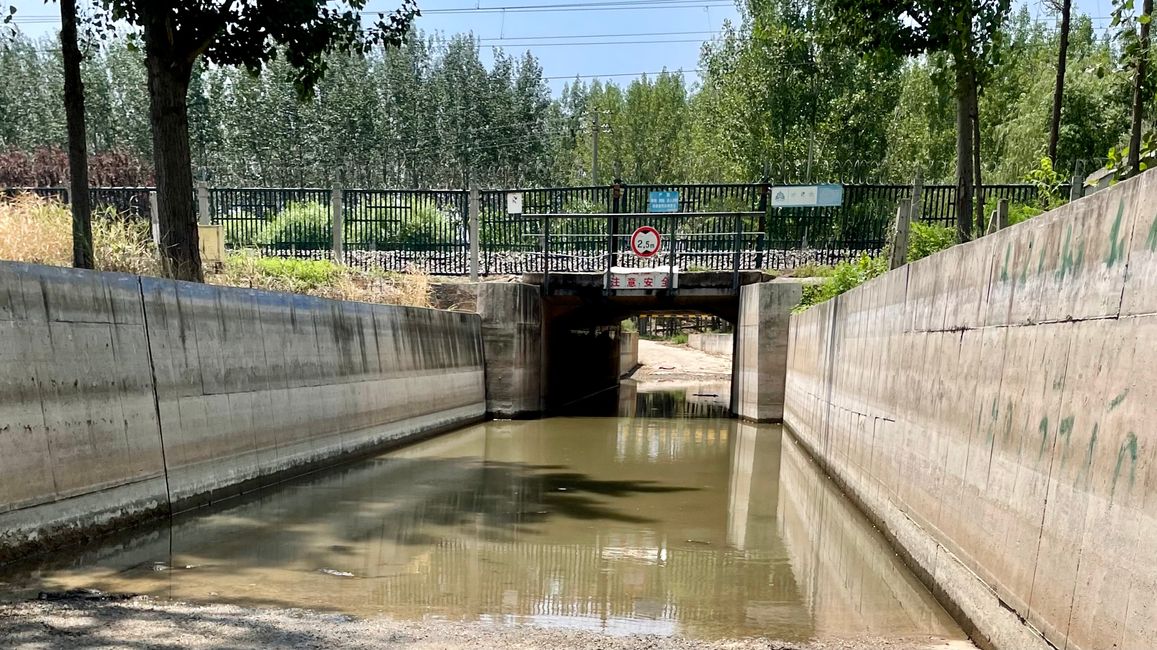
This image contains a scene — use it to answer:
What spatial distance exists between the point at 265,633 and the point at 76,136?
6083mm

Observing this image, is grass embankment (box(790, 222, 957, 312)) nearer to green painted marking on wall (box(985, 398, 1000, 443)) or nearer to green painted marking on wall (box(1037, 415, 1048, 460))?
green painted marking on wall (box(985, 398, 1000, 443))

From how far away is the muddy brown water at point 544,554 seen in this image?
16.5 ft

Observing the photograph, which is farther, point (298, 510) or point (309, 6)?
point (309, 6)

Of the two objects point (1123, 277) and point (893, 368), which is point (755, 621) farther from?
point (893, 368)

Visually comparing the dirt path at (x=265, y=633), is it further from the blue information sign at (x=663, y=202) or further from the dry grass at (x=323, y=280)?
the blue information sign at (x=663, y=202)

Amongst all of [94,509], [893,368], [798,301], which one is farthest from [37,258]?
[798,301]

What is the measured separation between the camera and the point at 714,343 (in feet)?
125

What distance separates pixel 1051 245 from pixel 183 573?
5.74 m

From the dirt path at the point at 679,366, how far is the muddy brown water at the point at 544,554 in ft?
69.7

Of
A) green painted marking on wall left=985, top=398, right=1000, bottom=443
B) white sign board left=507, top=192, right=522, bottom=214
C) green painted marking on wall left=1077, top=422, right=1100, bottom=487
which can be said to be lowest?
green painted marking on wall left=985, top=398, right=1000, bottom=443

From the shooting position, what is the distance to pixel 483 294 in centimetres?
1662

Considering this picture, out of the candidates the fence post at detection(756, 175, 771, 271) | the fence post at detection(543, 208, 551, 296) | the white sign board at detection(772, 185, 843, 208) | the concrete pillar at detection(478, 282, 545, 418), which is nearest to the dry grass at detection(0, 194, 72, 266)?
the concrete pillar at detection(478, 282, 545, 418)

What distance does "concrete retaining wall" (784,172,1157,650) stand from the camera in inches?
125

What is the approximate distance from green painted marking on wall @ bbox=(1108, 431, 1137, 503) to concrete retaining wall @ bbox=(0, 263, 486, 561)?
619cm
